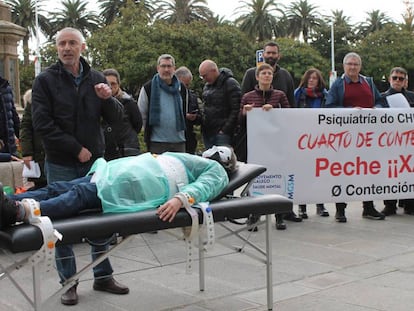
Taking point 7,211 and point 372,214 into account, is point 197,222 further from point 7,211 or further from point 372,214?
point 372,214

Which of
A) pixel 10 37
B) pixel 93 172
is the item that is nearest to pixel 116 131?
pixel 93 172

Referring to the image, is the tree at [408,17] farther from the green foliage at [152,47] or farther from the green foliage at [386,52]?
the green foliage at [152,47]

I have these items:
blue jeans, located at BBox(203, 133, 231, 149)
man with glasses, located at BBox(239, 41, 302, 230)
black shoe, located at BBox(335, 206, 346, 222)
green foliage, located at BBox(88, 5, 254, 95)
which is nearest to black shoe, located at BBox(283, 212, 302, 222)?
man with glasses, located at BBox(239, 41, 302, 230)

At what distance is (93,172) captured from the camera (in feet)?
13.6

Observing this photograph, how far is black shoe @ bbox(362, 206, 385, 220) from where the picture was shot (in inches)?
302

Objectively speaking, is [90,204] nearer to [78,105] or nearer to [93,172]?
[93,172]

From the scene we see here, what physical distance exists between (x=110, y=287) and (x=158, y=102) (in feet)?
9.22

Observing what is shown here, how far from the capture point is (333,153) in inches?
290

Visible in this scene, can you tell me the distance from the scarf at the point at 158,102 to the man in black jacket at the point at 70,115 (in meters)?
2.17

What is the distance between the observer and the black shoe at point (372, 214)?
766 cm

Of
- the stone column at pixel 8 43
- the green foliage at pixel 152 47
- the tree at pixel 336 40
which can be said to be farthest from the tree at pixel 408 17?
the stone column at pixel 8 43

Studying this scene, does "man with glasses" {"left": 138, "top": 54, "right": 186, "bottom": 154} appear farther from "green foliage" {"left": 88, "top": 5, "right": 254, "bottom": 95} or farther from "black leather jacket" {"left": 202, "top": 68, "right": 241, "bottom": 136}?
"green foliage" {"left": 88, "top": 5, "right": 254, "bottom": 95}

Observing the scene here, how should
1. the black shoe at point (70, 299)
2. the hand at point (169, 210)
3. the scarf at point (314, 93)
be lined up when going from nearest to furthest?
the hand at point (169, 210) → the black shoe at point (70, 299) → the scarf at point (314, 93)

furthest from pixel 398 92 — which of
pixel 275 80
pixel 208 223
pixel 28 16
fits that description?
pixel 28 16
